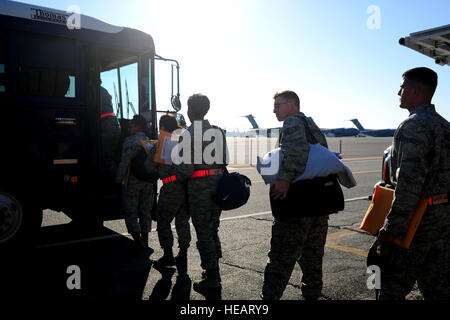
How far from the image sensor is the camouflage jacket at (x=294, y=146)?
2.79 meters

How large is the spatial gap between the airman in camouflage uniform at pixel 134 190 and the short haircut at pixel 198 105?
1.43m

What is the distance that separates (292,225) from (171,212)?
1.93 m

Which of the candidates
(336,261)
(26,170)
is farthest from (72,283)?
(336,261)

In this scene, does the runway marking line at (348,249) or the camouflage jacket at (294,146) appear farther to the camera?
the runway marking line at (348,249)

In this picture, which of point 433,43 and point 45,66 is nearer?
point 433,43

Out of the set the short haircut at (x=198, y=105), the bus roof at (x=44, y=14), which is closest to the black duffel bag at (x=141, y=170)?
the short haircut at (x=198, y=105)

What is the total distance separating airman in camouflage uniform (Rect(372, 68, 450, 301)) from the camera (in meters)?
2.33

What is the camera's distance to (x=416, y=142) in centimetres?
232

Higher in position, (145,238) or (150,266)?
(145,238)

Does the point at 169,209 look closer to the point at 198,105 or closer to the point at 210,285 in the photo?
the point at 210,285

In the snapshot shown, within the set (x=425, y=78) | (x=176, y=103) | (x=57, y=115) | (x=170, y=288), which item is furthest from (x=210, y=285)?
(x=176, y=103)

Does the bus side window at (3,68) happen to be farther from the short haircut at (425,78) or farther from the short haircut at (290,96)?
the short haircut at (425,78)

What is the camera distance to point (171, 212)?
447 centimetres
